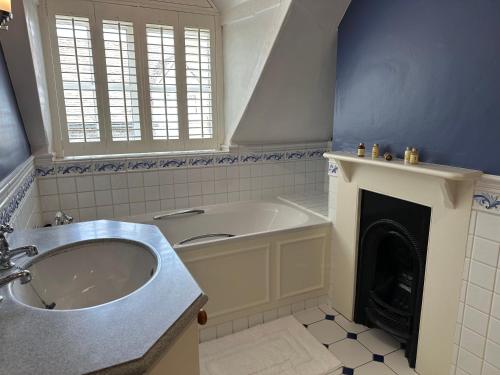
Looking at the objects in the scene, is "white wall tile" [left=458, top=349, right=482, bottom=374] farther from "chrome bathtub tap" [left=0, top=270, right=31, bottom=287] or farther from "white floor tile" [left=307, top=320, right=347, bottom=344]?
"chrome bathtub tap" [left=0, top=270, right=31, bottom=287]

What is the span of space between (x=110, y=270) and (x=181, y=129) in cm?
178

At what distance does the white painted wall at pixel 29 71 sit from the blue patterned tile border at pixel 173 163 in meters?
0.81

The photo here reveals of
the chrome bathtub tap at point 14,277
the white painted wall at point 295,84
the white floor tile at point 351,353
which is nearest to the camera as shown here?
the chrome bathtub tap at point 14,277

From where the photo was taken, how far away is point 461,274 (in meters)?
1.77

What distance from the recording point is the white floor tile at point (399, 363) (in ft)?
6.82

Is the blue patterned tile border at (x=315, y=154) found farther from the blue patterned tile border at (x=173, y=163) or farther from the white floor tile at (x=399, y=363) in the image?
the white floor tile at (x=399, y=363)

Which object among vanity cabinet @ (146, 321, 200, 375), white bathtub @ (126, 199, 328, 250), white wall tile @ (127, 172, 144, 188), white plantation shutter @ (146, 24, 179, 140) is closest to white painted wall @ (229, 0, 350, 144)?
white plantation shutter @ (146, 24, 179, 140)

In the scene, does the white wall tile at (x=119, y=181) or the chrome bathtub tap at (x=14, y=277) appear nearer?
the chrome bathtub tap at (x=14, y=277)

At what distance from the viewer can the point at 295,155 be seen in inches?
136

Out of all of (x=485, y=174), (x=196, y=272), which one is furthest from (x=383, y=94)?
(x=196, y=272)

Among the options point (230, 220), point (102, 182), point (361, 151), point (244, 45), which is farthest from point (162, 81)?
point (361, 151)

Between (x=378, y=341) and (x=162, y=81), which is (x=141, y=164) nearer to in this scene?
(x=162, y=81)

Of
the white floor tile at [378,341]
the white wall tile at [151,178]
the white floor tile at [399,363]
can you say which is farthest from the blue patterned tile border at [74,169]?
the white floor tile at [399,363]

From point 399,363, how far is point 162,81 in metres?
2.58
